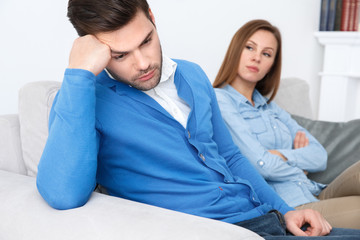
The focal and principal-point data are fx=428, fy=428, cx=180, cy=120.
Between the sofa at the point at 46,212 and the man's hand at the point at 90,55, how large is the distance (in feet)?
0.97

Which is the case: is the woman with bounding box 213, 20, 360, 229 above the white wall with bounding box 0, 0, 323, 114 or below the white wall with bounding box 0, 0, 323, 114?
below

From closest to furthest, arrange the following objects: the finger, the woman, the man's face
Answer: the man's face
the finger
the woman

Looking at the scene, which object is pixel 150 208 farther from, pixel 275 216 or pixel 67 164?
pixel 275 216

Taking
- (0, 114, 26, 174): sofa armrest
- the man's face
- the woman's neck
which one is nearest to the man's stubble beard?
the man's face

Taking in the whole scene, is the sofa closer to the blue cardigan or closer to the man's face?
the blue cardigan

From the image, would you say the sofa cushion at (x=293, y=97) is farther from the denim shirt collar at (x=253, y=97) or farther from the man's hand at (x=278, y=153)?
the man's hand at (x=278, y=153)

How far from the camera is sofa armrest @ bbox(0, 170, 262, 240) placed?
82cm

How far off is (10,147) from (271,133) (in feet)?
3.41

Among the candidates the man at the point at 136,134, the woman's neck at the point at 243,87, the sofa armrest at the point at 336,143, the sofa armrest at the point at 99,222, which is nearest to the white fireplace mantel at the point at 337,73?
the sofa armrest at the point at 336,143

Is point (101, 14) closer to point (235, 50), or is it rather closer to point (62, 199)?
point (62, 199)

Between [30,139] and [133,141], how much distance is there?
1.18ft

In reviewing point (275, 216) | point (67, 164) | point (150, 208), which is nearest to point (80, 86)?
point (67, 164)

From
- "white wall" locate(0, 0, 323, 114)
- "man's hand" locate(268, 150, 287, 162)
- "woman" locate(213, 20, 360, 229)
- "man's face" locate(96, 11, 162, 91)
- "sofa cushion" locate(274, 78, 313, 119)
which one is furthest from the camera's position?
"sofa cushion" locate(274, 78, 313, 119)

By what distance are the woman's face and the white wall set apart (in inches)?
14.0
